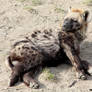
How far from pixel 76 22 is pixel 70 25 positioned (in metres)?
0.14

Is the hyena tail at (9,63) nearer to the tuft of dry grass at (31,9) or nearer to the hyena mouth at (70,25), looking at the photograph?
the hyena mouth at (70,25)

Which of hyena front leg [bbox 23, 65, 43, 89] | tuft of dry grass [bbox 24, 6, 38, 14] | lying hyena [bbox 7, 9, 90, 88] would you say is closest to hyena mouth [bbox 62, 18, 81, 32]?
lying hyena [bbox 7, 9, 90, 88]

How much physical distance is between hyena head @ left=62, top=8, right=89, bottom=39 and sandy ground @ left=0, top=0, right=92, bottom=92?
48 cm

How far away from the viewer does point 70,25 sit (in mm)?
5578

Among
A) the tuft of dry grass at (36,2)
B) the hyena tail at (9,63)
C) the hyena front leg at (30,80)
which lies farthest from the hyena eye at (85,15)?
the tuft of dry grass at (36,2)

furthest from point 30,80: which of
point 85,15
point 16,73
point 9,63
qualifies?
point 85,15

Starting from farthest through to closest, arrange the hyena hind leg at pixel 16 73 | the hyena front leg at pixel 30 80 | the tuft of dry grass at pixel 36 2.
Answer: the tuft of dry grass at pixel 36 2 → the hyena hind leg at pixel 16 73 → the hyena front leg at pixel 30 80

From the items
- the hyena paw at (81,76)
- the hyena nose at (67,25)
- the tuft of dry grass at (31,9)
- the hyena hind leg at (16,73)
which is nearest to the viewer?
the hyena hind leg at (16,73)

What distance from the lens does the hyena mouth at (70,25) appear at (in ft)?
18.3

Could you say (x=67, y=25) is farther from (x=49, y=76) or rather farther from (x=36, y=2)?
(x=36, y=2)

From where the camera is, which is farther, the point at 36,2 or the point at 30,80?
the point at 36,2

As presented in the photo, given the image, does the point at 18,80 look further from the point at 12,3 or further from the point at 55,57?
the point at 12,3

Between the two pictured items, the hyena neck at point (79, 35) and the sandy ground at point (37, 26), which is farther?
the hyena neck at point (79, 35)

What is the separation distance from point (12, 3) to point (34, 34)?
2473 millimetres
